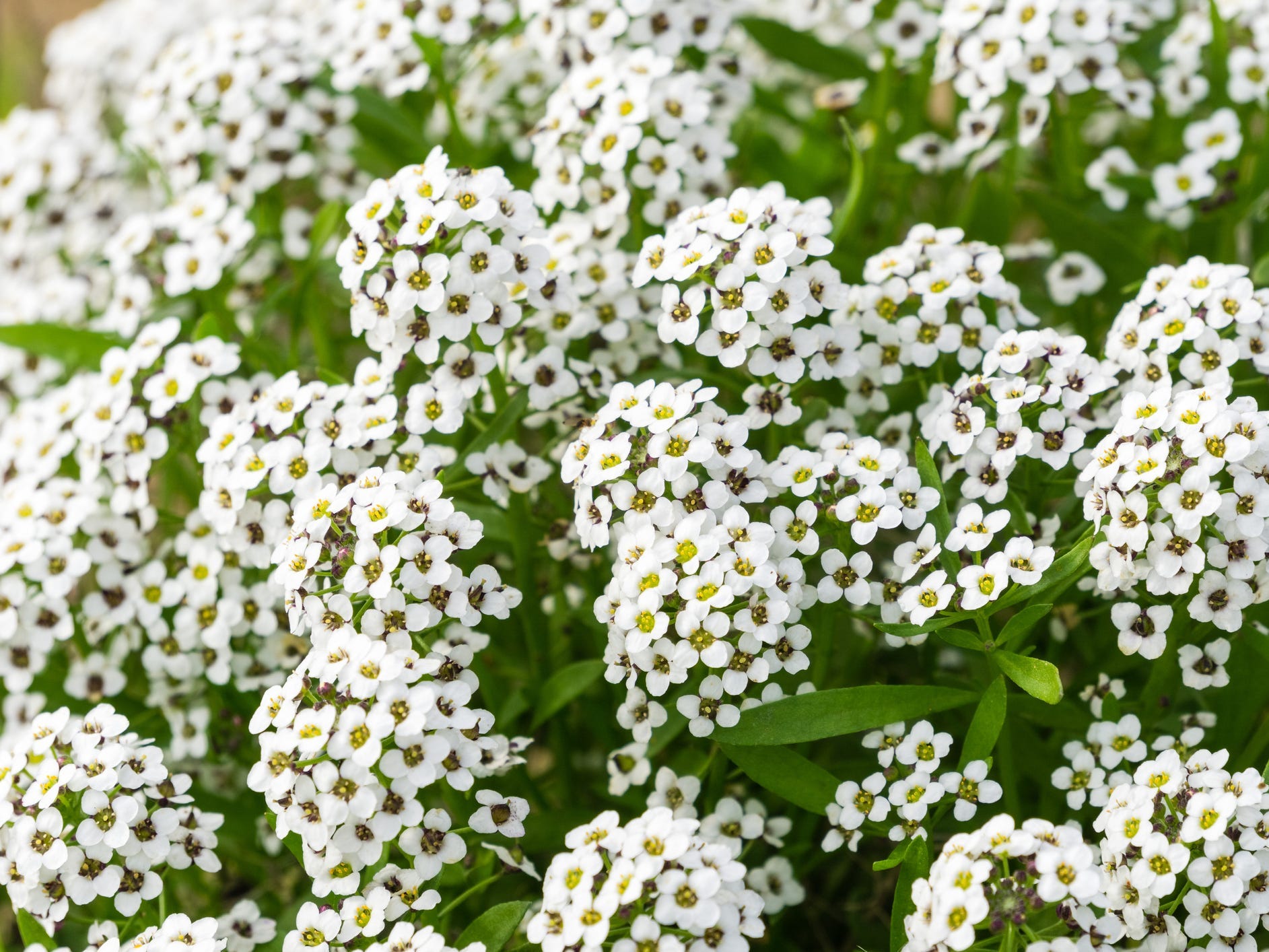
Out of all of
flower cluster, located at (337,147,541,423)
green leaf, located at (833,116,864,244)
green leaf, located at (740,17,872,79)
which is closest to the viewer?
flower cluster, located at (337,147,541,423)

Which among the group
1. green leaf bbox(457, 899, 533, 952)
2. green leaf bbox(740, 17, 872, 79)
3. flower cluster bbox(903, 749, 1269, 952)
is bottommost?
green leaf bbox(457, 899, 533, 952)

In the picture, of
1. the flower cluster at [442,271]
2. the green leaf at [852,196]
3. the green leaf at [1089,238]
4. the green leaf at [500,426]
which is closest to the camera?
the flower cluster at [442,271]

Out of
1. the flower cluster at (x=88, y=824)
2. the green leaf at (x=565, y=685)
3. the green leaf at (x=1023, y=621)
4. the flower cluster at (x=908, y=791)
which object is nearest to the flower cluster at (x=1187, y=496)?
the green leaf at (x=1023, y=621)

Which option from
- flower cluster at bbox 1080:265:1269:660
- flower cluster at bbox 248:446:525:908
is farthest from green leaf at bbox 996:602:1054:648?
flower cluster at bbox 248:446:525:908

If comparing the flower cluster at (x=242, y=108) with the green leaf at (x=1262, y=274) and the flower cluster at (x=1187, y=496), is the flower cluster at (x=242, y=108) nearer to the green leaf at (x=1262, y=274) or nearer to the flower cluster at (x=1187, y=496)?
the flower cluster at (x=1187, y=496)

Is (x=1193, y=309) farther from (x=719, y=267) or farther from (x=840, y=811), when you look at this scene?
(x=840, y=811)

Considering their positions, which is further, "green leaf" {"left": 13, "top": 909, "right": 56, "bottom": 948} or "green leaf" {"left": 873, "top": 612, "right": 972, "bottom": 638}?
"green leaf" {"left": 13, "top": 909, "right": 56, "bottom": 948}

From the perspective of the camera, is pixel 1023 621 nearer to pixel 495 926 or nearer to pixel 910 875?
pixel 910 875

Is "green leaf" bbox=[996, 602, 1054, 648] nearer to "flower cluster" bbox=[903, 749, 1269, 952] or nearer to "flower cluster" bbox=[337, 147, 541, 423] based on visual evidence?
"flower cluster" bbox=[903, 749, 1269, 952]
